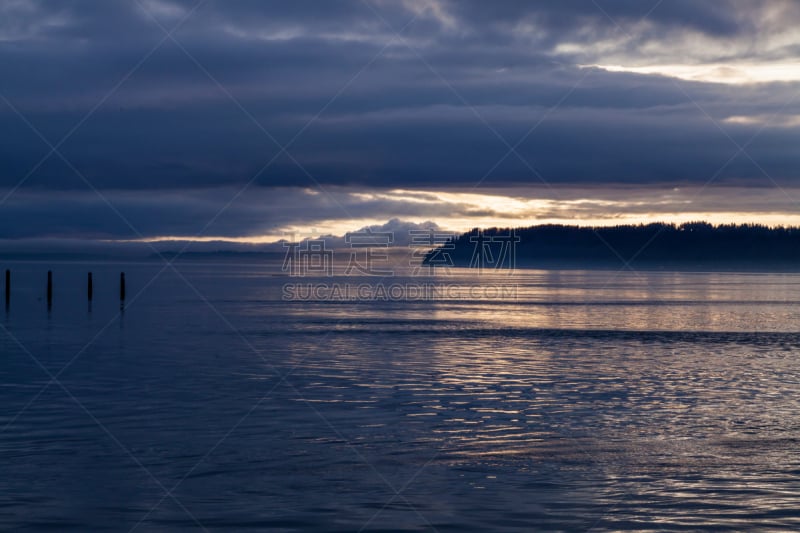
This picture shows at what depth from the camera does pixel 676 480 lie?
12297 mm

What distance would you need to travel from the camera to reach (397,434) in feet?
50.9

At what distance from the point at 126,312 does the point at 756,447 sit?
4079cm

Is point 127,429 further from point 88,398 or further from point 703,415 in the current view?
point 703,415

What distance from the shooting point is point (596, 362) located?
88.3ft

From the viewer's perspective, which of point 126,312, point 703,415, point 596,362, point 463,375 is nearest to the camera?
point 703,415

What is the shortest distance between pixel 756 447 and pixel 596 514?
15.9 ft

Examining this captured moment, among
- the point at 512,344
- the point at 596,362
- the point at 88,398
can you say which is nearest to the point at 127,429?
the point at 88,398

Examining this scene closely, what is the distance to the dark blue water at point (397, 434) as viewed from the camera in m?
10.9

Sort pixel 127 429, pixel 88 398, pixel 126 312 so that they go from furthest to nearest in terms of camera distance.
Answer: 1. pixel 126 312
2. pixel 88 398
3. pixel 127 429

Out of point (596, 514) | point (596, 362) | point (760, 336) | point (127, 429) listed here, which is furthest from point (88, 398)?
point (760, 336)

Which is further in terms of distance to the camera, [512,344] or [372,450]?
[512,344]

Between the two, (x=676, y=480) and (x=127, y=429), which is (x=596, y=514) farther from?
(x=127, y=429)

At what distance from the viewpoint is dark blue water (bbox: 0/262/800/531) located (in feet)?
35.6

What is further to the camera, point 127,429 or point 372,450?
point 127,429
